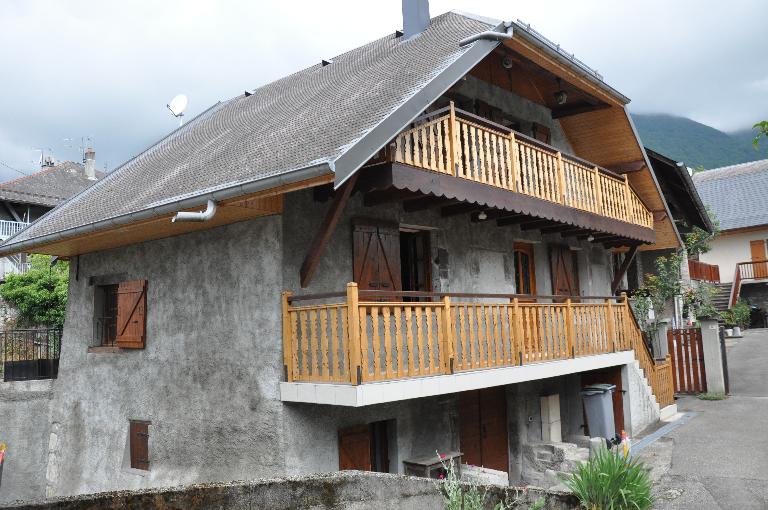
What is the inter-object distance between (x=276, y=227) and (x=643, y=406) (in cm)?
939

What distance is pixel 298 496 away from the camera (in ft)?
14.5

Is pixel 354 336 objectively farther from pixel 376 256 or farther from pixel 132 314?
pixel 132 314

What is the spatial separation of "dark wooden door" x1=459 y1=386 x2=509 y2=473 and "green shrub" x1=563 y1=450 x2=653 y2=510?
4.59m

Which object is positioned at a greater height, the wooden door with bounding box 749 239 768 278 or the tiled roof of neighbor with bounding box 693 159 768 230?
the tiled roof of neighbor with bounding box 693 159 768 230

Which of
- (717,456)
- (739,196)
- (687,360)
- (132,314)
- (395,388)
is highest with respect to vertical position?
(739,196)

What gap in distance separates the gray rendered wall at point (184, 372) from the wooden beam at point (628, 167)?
9.19m

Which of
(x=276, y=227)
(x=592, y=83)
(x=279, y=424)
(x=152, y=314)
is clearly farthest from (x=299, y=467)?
(x=592, y=83)

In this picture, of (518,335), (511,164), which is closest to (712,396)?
(518,335)

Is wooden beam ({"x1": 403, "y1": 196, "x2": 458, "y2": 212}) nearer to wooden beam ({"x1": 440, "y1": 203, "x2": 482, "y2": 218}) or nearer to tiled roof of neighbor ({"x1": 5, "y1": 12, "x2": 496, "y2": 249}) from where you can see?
wooden beam ({"x1": 440, "y1": 203, "x2": 482, "y2": 218})

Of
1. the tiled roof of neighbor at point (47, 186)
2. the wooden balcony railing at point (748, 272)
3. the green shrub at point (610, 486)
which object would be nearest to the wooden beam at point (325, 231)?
the green shrub at point (610, 486)

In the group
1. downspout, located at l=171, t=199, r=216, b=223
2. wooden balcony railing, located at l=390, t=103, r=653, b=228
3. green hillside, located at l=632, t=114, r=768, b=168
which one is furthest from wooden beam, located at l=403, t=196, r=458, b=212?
green hillside, located at l=632, t=114, r=768, b=168

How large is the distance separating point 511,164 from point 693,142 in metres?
178

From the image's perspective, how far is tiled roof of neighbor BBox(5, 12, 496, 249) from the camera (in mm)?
7465

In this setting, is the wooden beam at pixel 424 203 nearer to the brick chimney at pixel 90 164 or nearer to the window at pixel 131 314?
the window at pixel 131 314
